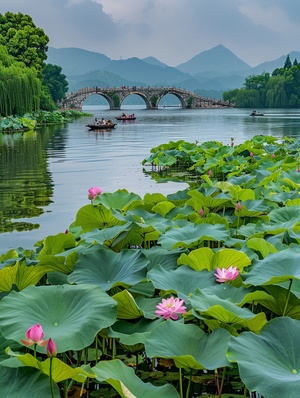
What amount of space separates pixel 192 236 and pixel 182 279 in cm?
73

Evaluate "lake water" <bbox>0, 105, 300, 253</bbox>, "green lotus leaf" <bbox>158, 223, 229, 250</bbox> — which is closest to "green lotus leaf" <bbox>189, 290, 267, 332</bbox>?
→ "green lotus leaf" <bbox>158, 223, 229, 250</bbox>

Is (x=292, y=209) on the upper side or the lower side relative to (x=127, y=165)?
upper

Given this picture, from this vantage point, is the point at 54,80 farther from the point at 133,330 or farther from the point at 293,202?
the point at 133,330

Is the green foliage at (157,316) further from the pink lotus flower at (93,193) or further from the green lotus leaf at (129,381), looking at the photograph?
the pink lotus flower at (93,193)

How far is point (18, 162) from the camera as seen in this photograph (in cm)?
1370

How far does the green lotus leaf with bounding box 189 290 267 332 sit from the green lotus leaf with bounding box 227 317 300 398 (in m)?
0.16

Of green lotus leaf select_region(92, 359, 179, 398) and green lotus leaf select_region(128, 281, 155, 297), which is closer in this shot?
green lotus leaf select_region(92, 359, 179, 398)

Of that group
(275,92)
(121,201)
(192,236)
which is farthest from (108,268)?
(275,92)

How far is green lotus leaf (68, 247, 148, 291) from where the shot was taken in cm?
237

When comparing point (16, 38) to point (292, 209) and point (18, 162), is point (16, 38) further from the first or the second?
point (292, 209)

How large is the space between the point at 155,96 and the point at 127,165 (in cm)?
7041

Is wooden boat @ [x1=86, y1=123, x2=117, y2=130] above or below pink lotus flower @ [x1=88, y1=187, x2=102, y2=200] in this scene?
below

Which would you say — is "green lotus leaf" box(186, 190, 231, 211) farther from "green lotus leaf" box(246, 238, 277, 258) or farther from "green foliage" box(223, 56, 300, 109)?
"green foliage" box(223, 56, 300, 109)

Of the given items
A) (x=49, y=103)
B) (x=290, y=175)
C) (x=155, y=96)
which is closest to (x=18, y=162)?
(x=290, y=175)
